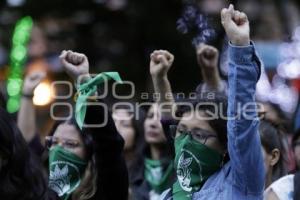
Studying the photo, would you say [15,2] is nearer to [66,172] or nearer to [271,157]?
[271,157]

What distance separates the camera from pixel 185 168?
4180 mm

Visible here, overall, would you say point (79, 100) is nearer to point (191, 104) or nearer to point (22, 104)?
point (191, 104)

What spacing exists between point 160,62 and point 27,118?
4.91ft

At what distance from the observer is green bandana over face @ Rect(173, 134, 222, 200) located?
418cm

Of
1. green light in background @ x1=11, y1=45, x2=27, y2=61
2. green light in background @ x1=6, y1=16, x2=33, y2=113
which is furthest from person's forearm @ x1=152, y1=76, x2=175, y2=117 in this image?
green light in background @ x1=11, y1=45, x2=27, y2=61

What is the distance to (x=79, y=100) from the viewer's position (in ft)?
14.4

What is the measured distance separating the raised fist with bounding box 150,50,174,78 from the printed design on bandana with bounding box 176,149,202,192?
2.36 ft

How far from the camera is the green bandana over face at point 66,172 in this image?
459cm

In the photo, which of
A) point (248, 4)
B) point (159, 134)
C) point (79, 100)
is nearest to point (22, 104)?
point (159, 134)

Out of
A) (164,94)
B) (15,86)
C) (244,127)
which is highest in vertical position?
(15,86)

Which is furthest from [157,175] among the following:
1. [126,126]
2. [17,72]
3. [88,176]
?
[88,176]

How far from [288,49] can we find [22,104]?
2.22 metres

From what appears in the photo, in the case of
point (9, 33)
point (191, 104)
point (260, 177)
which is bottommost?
point (260, 177)

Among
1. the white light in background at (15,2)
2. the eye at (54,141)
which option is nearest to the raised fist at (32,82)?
the eye at (54,141)
